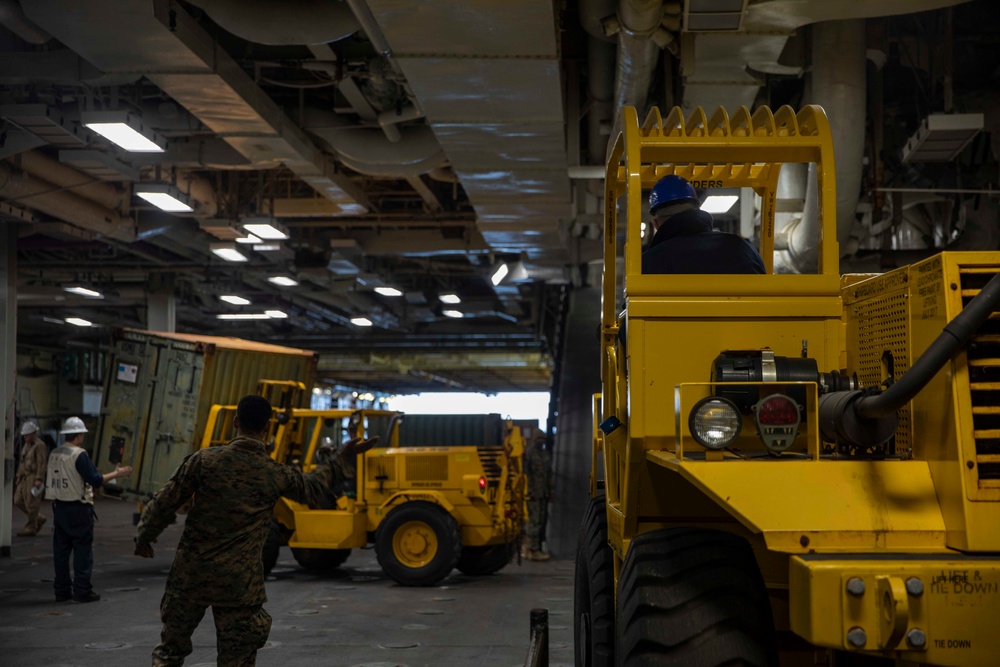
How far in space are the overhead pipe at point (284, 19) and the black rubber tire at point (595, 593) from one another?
474cm

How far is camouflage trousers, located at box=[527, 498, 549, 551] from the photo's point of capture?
16.9 meters

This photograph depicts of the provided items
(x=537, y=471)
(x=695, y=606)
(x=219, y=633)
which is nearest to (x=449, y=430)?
(x=537, y=471)

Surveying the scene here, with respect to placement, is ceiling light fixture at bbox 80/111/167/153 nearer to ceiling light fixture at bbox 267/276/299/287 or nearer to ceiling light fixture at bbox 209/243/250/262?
ceiling light fixture at bbox 209/243/250/262

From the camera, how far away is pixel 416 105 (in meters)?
9.93

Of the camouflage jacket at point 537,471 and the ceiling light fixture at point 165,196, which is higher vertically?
the ceiling light fixture at point 165,196

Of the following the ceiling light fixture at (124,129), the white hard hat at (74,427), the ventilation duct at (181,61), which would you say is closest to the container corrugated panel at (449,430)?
the white hard hat at (74,427)

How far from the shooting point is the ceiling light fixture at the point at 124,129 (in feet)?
33.6

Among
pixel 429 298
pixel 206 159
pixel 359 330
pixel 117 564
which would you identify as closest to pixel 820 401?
pixel 206 159

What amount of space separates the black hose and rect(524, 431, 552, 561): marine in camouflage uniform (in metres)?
13.7

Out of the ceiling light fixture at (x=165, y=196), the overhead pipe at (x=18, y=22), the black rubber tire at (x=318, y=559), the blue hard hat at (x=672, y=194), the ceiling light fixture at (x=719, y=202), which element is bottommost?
the black rubber tire at (x=318, y=559)

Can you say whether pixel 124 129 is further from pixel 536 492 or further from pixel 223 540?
pixel 536 492

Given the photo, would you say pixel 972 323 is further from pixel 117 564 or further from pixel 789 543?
pixel 117 564

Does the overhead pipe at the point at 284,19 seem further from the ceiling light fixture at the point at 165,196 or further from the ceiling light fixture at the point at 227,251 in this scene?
the ceiling light fixture at the point at 227,251

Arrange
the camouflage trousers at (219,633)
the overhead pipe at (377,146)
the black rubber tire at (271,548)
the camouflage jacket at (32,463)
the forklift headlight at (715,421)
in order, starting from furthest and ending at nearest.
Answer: the camouflage jacket at (32,463), the black rubber tire at (271,548), the overhead pipe at (377,146), the camouflage trousers at (219,633), the forklift headlight at (715,421)
